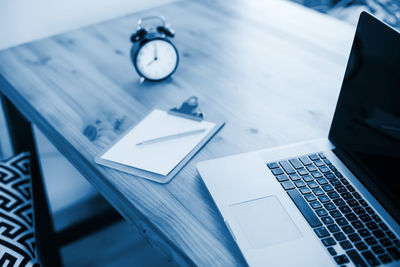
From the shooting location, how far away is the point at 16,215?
967 millimetres

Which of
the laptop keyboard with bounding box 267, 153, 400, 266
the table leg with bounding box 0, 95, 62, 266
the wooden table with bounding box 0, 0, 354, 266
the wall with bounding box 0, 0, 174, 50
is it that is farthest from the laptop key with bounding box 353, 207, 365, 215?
the wall with bounding box 0, 0, 174, 50

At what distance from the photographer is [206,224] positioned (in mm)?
692

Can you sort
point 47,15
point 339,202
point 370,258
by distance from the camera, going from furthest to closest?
point 47,15 → point 339,202 → point 370,258

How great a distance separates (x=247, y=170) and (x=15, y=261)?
22.1 inches

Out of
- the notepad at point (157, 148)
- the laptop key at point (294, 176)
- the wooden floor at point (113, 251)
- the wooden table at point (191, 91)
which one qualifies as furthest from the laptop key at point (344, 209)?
the wooden floor at point (113, 251)

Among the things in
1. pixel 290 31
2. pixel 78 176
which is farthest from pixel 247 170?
pixel 78 176

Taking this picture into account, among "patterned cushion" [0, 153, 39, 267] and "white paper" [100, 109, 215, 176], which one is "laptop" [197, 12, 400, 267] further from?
"patterned cushion" [0, 153, 39, 267]

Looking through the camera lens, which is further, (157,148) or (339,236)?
(157,148)

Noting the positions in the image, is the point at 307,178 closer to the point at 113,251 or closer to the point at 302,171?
the point at 302,171

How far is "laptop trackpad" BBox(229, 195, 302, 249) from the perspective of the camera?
64cm

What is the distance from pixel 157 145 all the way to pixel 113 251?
3.00ft

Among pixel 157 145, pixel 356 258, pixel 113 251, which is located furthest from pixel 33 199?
pixel 356 258

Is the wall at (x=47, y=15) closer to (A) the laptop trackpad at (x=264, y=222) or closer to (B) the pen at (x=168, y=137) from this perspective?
(B) the pen at (x=168, y=137)

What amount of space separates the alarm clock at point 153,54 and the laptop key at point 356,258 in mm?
680
